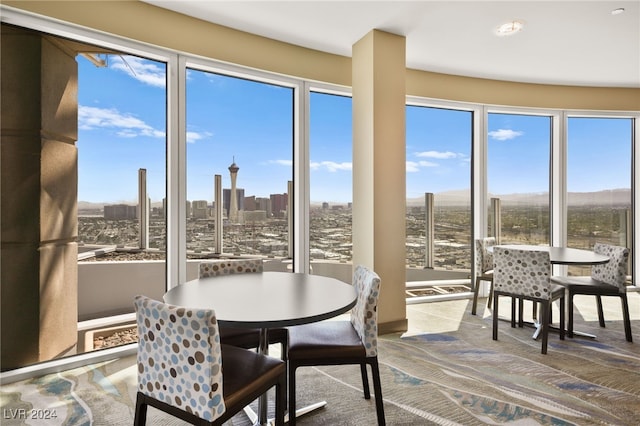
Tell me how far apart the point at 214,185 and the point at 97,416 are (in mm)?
2102

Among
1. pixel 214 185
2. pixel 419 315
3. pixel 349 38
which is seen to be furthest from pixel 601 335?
pixel 214 185

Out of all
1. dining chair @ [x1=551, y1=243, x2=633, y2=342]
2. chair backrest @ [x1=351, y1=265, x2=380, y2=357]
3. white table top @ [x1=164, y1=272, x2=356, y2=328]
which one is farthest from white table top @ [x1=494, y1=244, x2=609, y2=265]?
white table top @ [x1=164, y1=272, x2=356, y2=328]

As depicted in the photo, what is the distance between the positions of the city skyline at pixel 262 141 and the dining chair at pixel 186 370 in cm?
200

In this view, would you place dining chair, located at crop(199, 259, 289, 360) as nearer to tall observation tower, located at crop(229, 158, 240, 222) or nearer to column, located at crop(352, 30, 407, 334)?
tall observation tower, located at crop(229, 158, 240, 222)

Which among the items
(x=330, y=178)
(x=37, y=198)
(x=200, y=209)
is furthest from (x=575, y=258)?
(x=37, y=198)

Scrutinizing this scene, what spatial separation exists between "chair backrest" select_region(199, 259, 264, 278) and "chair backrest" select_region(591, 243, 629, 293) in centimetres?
341

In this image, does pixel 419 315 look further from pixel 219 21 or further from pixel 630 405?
pixel 219 21

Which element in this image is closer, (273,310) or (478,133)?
(273,310)

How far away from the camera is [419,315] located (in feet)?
13.3

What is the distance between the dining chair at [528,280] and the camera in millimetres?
3056

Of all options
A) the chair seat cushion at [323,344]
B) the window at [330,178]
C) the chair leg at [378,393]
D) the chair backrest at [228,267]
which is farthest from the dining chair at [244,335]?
the window at [330,178]

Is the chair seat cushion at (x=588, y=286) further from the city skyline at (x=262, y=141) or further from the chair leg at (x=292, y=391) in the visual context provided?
the chair leg at (x=292, y=391)

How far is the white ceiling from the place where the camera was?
10.0ft

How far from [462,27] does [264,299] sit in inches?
130
